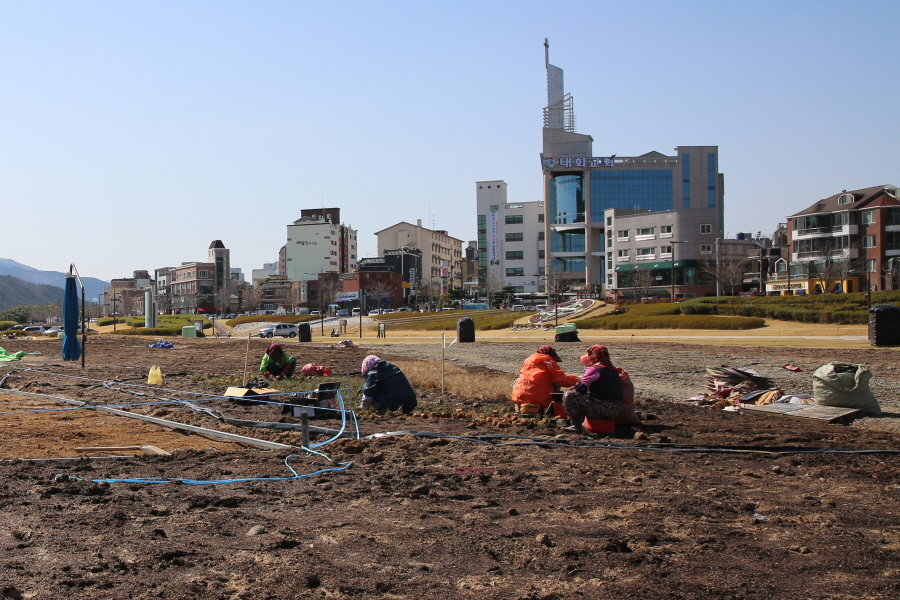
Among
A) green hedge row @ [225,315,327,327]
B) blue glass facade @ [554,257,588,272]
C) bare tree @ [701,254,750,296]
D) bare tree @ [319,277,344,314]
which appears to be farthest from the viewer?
bare tree @ [319,277,344,314]

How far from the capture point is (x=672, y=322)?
45562mm

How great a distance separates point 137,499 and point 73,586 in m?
2.26

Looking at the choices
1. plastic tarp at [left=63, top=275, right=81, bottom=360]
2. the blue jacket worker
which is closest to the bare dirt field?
the blue jacket worker

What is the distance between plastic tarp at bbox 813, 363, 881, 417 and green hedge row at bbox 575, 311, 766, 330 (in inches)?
1226

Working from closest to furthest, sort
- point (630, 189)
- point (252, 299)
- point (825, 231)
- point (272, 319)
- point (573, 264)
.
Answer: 1. point (825, 231)
2. point (272, 319)
3. point (630, 189)
4. point (573, 264)
5. point (252, 299)

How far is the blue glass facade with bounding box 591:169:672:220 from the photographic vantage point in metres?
115

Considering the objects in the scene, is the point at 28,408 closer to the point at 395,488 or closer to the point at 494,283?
the point at 395,488

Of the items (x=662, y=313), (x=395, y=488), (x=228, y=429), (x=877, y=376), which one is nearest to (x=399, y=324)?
(x=662, y=313)

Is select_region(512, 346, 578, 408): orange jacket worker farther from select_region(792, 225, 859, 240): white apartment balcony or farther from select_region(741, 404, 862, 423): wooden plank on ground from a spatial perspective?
select_region(792, 225, 859, 240): white apartment balcony

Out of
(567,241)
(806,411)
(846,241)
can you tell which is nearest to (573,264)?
(567,241)

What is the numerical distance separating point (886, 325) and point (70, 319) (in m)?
28.4

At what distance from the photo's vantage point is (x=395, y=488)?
286 inches

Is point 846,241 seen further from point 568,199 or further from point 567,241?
point 567,241

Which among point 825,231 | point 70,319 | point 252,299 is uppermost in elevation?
point 825,231
